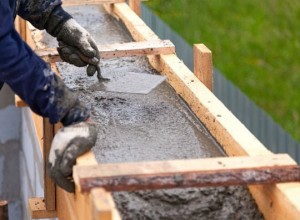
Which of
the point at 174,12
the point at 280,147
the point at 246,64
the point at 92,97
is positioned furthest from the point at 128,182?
the point at 174,12

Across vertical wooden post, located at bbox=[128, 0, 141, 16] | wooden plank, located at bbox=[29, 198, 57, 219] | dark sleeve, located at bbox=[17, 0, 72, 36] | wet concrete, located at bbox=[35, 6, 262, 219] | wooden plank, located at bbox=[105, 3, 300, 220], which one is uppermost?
dark sleeve, located at bbox=[17, 0, 72, 36]

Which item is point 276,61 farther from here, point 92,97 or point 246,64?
point 92,97

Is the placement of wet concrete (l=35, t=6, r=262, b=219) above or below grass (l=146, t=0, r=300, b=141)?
above

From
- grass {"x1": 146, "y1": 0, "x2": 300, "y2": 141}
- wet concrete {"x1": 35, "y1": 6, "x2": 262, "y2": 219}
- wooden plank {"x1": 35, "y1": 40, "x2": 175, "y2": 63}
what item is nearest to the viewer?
wet concrete {"x1": 35, "y1": 6, "x2": 262, "y2": 219}

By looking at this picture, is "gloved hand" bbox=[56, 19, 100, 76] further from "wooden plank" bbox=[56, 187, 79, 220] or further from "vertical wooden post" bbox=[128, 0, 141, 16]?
"vertical wooden post" bbox=[128, 0, 141, 16]

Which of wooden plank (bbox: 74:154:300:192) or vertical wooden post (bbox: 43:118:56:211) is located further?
vertical wooden post (bbox: 43:118:56:211)

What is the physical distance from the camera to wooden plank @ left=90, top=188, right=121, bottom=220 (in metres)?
2.83

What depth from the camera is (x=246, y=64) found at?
10.7 metres

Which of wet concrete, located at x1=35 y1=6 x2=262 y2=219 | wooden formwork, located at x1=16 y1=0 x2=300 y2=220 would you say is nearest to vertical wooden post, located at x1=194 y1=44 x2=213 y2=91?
wooden formwork, located at x1=16 y1=0 x2=300 y2=220

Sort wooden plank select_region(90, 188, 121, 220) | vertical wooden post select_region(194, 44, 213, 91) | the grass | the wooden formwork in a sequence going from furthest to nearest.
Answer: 1. the grass
2. vertical wooden post select_region(194, 44, 213, 91)
3. the wooden formwork
4. wooden plank select_region(90, 188, 121, 220)

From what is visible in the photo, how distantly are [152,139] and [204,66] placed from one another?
0.74 m

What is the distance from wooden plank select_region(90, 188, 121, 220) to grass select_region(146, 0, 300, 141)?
6.54 metres

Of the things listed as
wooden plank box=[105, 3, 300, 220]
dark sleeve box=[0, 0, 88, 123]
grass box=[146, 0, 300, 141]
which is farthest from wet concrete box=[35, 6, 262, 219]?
grass box=[146, 0, 300, 141]

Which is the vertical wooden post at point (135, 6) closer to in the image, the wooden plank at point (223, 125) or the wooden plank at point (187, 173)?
the wooden plank at point (223, 125)
